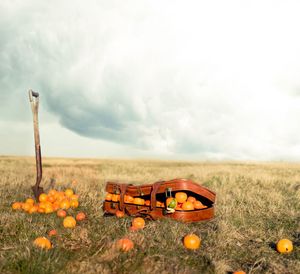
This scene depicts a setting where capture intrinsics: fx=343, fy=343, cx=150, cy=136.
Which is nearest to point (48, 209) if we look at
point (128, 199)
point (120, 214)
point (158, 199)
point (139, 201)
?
point (120, 214)

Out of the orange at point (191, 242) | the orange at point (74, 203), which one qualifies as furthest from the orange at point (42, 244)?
the orange at point (74, 203)

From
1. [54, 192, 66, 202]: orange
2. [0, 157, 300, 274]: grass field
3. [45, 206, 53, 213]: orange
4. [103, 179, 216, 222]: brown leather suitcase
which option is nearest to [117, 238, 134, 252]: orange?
[0, 157, 300, 274]: grass field

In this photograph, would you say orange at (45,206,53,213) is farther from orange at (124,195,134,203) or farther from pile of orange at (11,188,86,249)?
orange at (124,195,134,203)

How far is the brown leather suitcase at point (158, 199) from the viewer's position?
728cm

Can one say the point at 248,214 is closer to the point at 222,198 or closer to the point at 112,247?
→ the point at 222,198

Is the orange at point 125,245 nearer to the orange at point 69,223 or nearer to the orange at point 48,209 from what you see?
the orange at point 69,223

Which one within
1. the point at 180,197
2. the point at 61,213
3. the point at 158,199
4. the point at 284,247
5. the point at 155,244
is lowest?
the point at 284,247

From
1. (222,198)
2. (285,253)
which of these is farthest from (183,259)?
(222,198)

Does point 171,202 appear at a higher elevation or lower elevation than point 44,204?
higher

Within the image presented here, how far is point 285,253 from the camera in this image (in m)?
5.77

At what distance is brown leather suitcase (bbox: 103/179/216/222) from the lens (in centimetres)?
728

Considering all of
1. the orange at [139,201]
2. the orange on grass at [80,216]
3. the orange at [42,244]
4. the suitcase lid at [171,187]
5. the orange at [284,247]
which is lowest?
the orange at [284,247]

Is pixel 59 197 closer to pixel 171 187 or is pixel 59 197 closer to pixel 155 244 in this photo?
pixel 171 187

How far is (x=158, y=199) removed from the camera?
8.20 m
